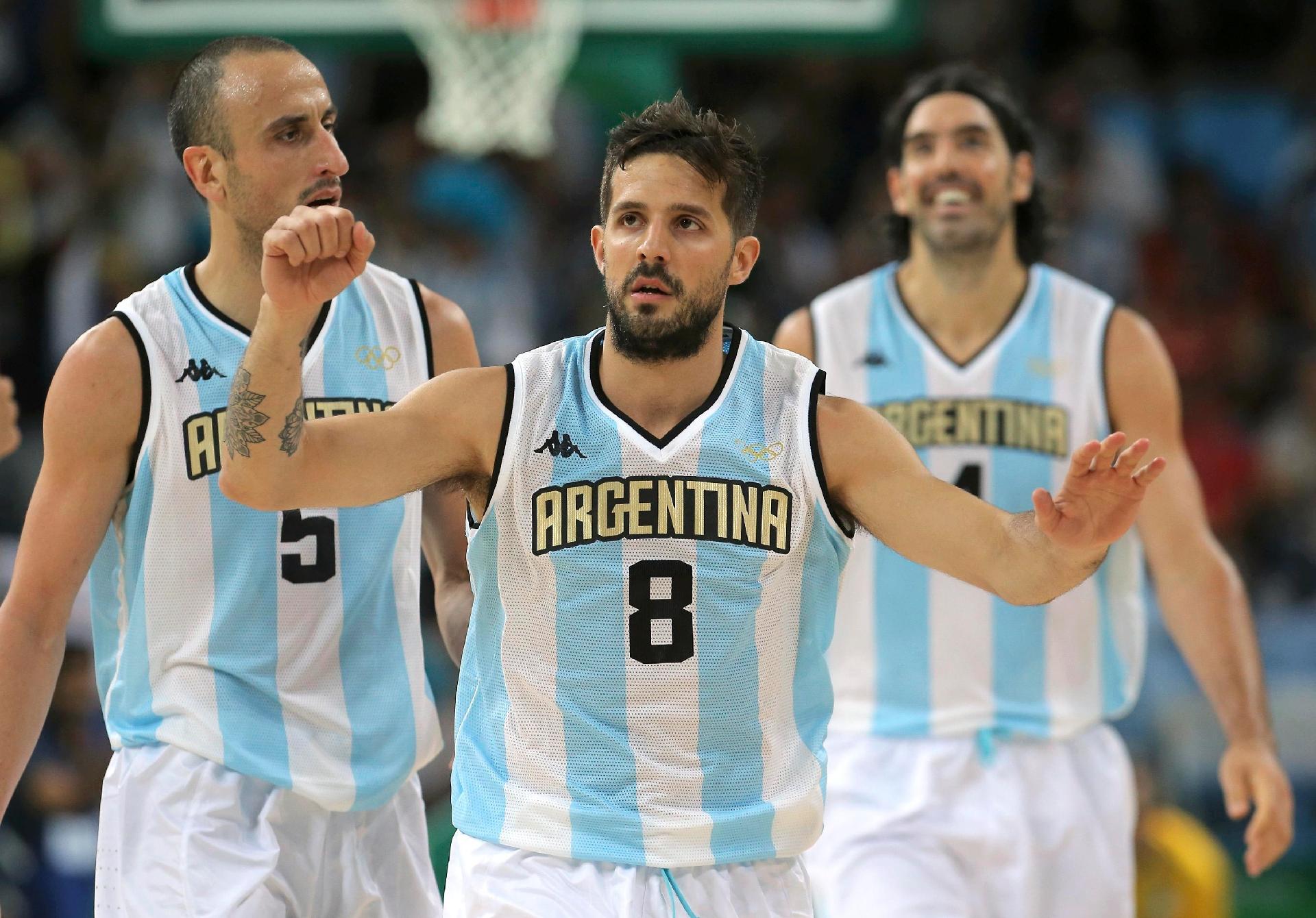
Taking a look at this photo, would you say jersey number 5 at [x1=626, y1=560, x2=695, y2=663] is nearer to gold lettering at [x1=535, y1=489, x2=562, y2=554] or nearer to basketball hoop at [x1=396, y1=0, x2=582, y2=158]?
gold lettering at [x1=535, y1=489, x2=562, y2=554]

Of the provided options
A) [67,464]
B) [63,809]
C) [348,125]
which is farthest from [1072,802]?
[348,125]

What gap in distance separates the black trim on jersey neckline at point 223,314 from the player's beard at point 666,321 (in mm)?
877

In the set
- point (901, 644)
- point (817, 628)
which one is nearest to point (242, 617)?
point (817, 628)

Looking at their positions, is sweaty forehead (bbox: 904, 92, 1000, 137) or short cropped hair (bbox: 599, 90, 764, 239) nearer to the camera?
short cropped hair (bbox: 599, 90, 764, 239)

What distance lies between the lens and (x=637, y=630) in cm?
429

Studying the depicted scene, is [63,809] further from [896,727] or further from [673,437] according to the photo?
[673,437]

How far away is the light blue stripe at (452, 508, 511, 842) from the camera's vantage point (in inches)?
171

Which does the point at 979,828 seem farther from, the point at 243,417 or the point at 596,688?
the point at 243,417

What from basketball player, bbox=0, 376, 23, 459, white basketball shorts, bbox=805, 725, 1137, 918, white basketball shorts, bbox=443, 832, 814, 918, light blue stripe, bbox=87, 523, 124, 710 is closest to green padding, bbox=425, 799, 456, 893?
white basketball shorts, bbox=805, 725, 1137, 918

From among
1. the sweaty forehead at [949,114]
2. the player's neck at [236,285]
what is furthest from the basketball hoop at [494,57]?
the player's neck at [236,285]

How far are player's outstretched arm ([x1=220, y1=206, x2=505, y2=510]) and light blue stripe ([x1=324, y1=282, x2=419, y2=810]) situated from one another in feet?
2.20

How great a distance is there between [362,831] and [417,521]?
0.83m

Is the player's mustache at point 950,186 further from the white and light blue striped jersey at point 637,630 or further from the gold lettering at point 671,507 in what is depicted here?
the gold lettering at point 671,507

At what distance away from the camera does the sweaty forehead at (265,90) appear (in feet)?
15.9
